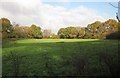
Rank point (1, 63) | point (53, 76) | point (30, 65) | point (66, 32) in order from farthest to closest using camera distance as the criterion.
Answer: point (66, 32)
point (1, 63)
point (30, 65)
point (53, 76)

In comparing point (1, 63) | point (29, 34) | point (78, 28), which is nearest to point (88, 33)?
point (78, 28)

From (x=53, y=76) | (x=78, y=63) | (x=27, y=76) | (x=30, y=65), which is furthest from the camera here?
(x=30, y=65)

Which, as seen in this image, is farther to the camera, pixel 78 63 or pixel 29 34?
pixel 29 34

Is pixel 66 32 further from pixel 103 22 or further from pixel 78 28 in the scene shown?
pixel 103 22

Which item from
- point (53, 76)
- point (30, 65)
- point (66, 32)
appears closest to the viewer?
point (53, 76)

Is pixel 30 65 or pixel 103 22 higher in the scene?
pixel 103 22

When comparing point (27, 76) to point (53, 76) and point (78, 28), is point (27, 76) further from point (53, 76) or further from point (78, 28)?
point (78, 28)

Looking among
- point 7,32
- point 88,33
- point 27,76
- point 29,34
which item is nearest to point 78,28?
point 88,33

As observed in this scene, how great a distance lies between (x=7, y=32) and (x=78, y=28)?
474 inches

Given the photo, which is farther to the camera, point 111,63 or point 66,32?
point 66,32

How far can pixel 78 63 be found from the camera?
6.18 metres

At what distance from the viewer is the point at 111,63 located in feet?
20.3

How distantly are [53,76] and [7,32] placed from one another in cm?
2399

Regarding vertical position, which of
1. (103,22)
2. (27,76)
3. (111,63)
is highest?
(103,22)
